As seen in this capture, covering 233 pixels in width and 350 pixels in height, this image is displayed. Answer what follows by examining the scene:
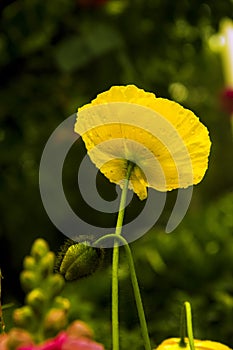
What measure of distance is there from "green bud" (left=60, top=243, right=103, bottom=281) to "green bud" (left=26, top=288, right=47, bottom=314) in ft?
0.46

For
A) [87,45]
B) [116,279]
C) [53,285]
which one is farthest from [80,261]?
[87,45]

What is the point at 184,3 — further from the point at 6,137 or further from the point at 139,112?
the point at 139,112

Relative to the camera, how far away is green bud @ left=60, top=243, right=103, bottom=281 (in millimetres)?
444

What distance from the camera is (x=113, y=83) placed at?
98.4 inches

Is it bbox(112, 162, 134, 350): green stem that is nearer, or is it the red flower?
the red flower

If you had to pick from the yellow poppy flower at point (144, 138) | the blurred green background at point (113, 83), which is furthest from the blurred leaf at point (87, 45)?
the yellow poppy flower at point (144, 138)

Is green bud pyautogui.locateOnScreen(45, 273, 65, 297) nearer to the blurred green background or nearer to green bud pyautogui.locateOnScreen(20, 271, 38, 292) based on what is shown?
green bud pyautogui.locateOnScreen(20, 271, 38, 292)

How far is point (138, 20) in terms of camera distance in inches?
101

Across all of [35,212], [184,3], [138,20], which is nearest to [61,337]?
[184,3]

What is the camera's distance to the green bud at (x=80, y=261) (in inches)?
17.5

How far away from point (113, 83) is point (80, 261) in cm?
208

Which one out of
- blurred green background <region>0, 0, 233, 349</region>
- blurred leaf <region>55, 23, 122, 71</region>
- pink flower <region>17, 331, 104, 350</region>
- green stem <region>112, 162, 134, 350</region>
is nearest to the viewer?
pink flower <region>17, 331, 104, 350</region>

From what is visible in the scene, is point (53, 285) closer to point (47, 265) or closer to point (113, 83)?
point (47, 265)

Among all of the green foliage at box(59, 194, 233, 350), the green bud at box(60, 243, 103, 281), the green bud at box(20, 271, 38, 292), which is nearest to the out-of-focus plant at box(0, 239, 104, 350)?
the green bud at box(20, 271, 38, 292)
